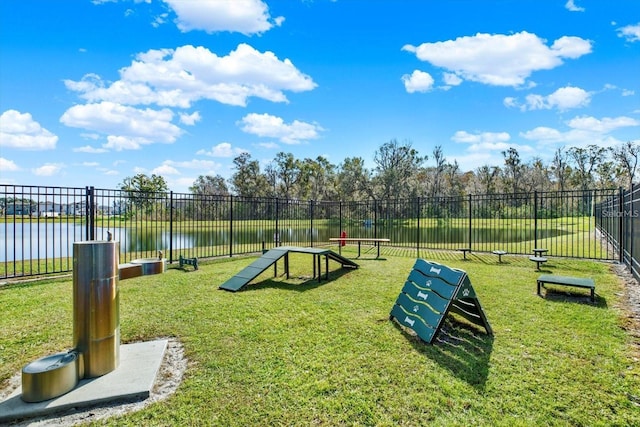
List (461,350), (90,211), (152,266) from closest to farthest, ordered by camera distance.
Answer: (461,350), (152,266), (90,211)

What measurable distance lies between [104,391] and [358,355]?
7.36 feet

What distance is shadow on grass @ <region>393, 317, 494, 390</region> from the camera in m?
2.98

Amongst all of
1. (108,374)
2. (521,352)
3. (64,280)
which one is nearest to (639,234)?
(521,352)

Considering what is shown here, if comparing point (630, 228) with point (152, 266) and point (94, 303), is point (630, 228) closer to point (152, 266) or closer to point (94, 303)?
point (152, 266)

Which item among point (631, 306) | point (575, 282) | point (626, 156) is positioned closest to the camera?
point (631, 306)

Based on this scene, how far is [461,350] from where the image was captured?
3486 mm

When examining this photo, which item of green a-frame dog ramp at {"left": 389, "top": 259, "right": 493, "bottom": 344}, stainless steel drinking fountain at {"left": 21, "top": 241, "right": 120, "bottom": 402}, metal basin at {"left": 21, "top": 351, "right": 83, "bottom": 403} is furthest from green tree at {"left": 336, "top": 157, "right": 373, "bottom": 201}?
metal basin at {"left": 21, "top": 351, "right": 83, "bottom": 403}

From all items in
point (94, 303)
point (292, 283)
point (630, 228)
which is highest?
point (630, 228)

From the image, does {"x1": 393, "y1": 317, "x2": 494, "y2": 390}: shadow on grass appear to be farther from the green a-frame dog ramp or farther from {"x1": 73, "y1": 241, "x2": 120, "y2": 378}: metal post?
{"x1": 73, "y1": 241, "x2": 120, "y2": 378}: metal post

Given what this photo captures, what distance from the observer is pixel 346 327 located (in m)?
4.13

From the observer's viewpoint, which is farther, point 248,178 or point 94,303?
point 248,178

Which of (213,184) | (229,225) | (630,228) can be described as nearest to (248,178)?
(213,184)

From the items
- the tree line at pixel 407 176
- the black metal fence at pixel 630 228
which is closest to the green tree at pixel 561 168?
the tree line at pixel 407 176

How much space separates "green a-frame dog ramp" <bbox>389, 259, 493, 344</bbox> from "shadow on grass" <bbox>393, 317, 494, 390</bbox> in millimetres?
100
